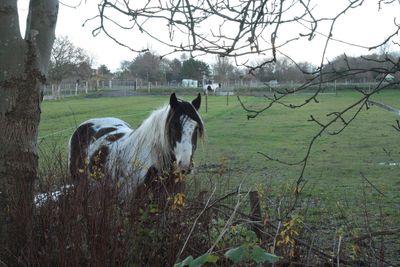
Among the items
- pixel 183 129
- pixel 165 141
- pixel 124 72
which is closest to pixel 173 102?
pixel 183 129

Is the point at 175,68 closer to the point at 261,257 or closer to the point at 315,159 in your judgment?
the point at 315,159

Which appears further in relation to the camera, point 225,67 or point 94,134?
point 225,67

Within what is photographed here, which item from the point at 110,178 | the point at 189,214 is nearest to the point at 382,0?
the point at 189,214

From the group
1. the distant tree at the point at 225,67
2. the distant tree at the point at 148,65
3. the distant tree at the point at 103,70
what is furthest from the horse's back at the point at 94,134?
the distant tree at the point at 103,70

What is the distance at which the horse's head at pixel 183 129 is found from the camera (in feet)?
18.0

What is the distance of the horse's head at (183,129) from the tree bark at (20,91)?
170 cm

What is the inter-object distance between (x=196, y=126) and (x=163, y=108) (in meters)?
0.57

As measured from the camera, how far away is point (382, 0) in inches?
148

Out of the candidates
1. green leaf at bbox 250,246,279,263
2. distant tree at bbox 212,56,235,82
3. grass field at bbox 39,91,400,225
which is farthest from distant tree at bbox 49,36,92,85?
green leaf at bbox 250,246,279,263

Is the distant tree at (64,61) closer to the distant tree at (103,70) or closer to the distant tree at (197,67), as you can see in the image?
the distant tree at (103,70)

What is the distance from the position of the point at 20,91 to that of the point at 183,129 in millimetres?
1977

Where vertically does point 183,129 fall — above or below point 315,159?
above

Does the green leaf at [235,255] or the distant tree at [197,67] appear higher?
the distant tree at [197,67]

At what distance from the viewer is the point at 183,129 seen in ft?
18.5
